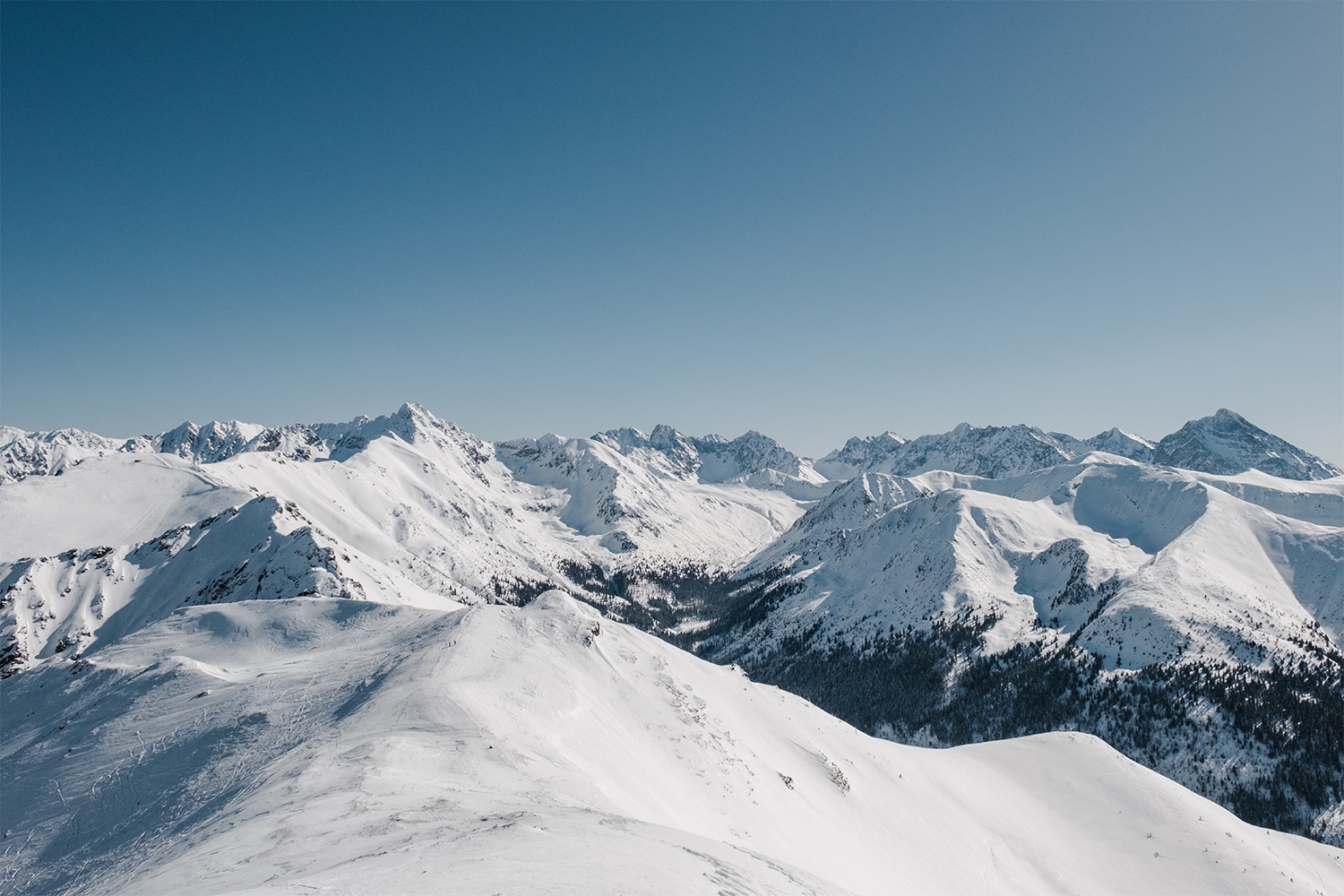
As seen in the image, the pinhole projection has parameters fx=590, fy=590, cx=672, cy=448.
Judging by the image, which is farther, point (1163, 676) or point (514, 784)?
point (1163, 676)

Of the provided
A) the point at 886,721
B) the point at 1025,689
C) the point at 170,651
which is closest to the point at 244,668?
the point at 170,651

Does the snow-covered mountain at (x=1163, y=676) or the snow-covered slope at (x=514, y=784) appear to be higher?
the snow-covered slope at (x=514, y=784)

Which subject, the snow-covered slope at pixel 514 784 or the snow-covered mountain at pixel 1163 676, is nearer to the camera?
the snow-covered slope at pixel 514 784

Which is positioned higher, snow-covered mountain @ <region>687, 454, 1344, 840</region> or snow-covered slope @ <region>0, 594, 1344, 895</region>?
snow-covered slope @ <region>0, 594, 1344, 895</region>

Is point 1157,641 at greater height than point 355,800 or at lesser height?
lesser

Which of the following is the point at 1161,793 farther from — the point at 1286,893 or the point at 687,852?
the point at 687,852

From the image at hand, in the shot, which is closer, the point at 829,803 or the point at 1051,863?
the point at 829,803

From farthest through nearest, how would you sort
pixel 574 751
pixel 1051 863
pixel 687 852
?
1. pixel 1051 863
2. pixel 574 751
3. pixel 687 852

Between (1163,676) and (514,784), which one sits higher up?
(514,784)
